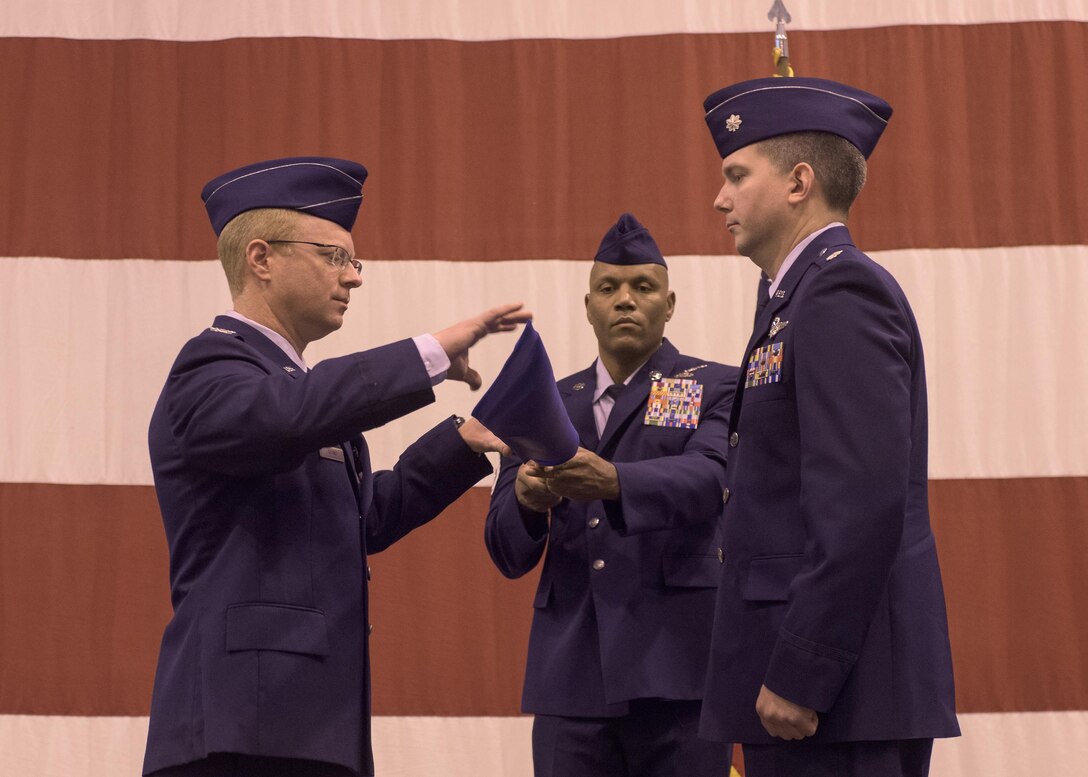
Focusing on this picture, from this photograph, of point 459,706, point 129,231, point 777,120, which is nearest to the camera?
point 777,120

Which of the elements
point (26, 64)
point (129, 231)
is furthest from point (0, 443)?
point (26, 64)

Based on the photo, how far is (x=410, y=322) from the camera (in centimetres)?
318

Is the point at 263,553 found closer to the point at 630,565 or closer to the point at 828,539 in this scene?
the point at 828,539

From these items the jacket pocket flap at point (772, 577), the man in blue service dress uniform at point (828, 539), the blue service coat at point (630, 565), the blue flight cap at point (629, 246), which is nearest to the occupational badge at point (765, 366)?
the man in blue service dress uniform at point (828, 539)

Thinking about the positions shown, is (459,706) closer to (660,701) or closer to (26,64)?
(660,701)

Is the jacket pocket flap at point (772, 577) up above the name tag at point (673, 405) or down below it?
below

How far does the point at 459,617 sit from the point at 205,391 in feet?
5.28

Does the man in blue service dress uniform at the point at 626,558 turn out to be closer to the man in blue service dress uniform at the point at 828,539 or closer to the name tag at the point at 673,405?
the name tag at the point at 673,405

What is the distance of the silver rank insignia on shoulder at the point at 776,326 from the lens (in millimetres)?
1568

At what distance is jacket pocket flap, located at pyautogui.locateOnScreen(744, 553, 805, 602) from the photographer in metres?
1.48

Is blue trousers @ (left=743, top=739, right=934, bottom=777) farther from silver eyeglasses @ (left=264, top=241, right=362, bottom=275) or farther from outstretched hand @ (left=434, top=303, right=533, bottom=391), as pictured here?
silver eyeglasses @ (left=264, top=241, right=362, bottom=275)

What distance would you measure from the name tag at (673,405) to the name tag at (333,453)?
0.75 meters

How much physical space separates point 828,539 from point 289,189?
3.02ft

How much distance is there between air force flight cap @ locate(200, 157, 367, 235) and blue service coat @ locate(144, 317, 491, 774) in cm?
23
